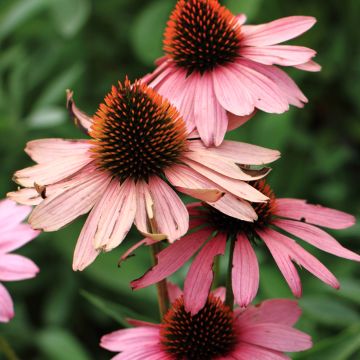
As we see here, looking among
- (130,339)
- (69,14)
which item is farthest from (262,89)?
(69,14)

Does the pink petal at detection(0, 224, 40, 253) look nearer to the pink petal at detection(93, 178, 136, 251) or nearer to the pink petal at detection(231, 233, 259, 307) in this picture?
the pink petal at detection(93, 178, 136, 251)

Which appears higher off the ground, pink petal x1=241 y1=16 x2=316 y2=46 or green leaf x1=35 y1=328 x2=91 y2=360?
pink petal x1=241 y1=16 x2=316 y2=46

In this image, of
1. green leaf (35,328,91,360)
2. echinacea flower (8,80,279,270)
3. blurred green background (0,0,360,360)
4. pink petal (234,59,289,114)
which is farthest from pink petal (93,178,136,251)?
green leaf (35,328,91,360)

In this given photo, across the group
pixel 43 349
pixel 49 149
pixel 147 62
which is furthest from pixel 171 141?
pixel 147 62

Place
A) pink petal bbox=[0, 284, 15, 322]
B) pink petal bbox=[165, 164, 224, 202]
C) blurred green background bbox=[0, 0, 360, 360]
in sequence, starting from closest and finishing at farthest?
pink petal bbox=[165, 164, 224, 202] < pink petal bbox=[0, 284, 15, 322] < blurred green background bbox=[0, 0, 360, 360]

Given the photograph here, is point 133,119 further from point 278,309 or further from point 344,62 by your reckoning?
point 344,62

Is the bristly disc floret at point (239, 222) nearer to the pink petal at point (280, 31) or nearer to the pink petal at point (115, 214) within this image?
the pink petal at point (115, 214)

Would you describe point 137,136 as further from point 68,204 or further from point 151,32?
point 151,32
